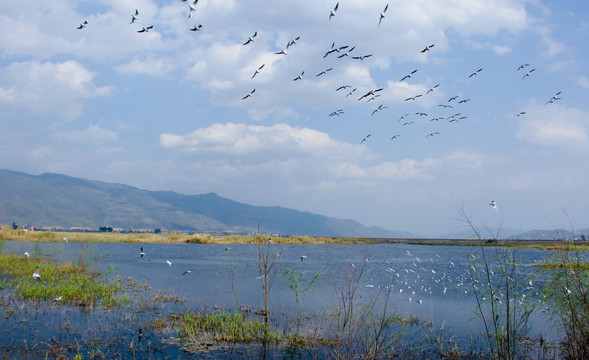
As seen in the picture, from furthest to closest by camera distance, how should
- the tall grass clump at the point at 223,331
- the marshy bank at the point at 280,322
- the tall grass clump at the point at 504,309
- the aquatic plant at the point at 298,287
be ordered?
the aquatic plant at the point at 298,287 < the tall grass clump at the point at 223,331 < the marshy bank at the point at 280,322 < the tall grass clump at the point at 504,309

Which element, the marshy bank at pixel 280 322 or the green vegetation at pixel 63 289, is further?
the green vegetation at pixel 63 289

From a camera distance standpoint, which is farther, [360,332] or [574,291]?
[360,332]

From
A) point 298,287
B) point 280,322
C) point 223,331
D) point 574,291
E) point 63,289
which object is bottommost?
point 280,322

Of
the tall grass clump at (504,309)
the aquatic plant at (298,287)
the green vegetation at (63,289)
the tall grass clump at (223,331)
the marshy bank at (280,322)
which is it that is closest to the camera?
the tall grass clump at (504,309)

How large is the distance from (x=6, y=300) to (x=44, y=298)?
162 centimetres

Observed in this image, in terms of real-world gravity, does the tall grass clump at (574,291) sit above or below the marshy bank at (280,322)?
above

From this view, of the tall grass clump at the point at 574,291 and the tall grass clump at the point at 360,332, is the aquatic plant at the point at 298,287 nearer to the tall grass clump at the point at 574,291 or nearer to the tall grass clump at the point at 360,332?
the tall grass clump at the point at 360,332

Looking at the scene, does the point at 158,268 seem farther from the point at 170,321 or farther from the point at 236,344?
the point at 236,344

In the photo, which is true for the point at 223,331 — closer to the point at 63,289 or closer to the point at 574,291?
the point at 63,289

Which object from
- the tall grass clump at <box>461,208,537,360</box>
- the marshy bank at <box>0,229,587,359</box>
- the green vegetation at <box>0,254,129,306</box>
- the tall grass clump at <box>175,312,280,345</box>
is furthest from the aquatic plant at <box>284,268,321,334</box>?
the green vegetation at <box>0,254,129,306</box>

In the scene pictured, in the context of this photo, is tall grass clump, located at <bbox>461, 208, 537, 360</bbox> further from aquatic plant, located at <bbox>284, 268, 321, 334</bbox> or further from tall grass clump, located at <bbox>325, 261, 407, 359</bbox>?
aquatic plant, located at <bbox>284, 268, 321, 334</bbox>

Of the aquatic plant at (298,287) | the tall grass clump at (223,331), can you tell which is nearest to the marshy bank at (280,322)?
the tall grass clump at (223,331)

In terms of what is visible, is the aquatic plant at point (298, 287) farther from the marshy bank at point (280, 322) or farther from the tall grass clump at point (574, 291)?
the tall grass clump at point (574, 291)

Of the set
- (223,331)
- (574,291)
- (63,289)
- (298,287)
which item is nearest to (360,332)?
(223,331)
